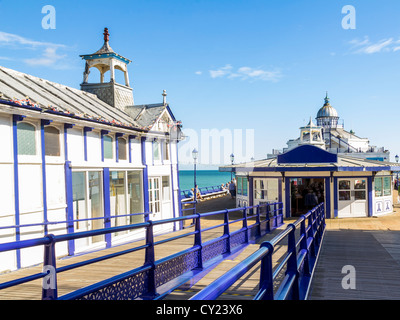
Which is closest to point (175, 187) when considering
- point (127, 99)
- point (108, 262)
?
point (127, 99)

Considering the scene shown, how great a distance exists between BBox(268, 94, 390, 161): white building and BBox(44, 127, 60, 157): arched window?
4238 centimetres

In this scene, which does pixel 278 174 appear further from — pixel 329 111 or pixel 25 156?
pixel 329 111

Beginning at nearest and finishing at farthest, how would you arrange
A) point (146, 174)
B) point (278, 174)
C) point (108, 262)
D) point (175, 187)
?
point (108, 262)
point (146, 174)
point (175, 187)
point (278, 174)

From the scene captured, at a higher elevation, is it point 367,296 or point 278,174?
point 278,174

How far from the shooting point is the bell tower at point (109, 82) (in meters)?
15.9

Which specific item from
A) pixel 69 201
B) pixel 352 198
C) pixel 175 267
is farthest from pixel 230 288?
pixel 352 198

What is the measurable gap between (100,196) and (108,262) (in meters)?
3.52

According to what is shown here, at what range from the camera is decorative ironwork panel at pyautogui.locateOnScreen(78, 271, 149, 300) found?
3845 millimetres

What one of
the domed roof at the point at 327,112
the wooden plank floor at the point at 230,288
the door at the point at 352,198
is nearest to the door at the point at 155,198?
the wooden plank floor at the point at 230,288

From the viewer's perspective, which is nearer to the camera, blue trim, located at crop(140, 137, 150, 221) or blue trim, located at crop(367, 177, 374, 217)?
blue trim, located at crop(140, 137, 150, 221)

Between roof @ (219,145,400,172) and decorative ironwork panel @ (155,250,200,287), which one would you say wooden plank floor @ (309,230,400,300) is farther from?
roof @ (219,145,400,172)

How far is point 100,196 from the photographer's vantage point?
11.9 m

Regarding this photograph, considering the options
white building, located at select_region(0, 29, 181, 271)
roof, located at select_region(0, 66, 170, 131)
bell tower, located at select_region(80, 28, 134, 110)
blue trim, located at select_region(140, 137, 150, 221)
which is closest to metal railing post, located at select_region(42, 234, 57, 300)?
white building, located at select_region(0, 29, 181, 271)

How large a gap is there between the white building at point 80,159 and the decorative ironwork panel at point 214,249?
3644 mm
